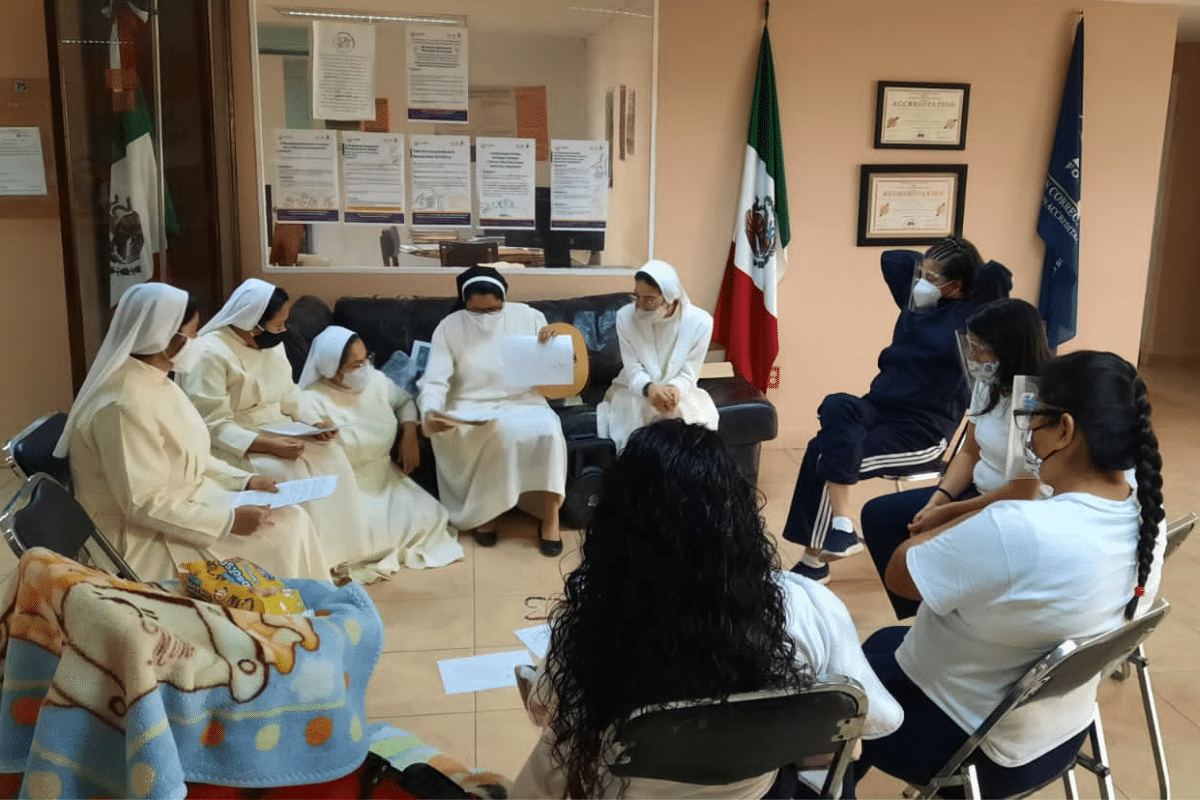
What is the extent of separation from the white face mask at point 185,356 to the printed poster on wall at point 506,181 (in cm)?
234

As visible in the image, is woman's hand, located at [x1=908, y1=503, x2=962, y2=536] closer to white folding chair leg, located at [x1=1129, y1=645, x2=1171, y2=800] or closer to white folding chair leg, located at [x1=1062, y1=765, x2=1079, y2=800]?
white folding chair leg, located at [x1=1129, y1=645, x2=1171, y2=800]

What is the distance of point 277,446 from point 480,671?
1069 mm

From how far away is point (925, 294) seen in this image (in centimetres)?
354

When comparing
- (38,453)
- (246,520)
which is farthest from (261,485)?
(38,453)

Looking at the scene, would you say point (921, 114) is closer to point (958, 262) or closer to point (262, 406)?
point (958, 262)

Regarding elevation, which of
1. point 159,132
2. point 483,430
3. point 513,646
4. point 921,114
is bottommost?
point 513,646

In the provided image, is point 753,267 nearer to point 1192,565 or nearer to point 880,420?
point 880,420

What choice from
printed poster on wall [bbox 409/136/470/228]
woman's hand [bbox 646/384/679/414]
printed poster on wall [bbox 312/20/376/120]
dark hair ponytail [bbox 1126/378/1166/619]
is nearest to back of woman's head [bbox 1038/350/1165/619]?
dark hair ponytail [bbox 1126/378/1166/619]

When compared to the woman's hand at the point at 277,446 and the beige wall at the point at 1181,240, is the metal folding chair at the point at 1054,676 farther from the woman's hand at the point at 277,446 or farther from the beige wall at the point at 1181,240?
the beige wall at the point at 1181,240

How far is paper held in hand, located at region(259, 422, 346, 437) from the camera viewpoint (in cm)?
345

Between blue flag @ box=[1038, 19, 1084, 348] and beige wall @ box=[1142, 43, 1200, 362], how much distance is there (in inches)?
Answer: 102

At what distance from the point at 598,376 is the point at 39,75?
292 cm

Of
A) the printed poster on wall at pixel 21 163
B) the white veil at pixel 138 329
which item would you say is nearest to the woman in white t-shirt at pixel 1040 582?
the white veil at pixel 138 329

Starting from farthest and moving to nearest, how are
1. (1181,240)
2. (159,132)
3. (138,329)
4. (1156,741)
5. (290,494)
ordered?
(1181,240), (159,132), (290,494), (138,329), (1156,741)
